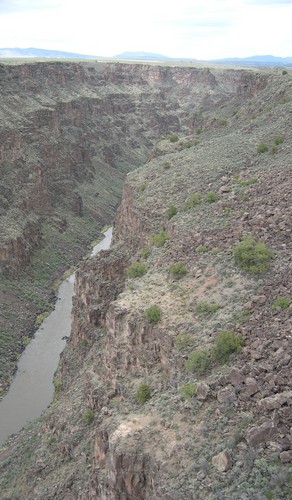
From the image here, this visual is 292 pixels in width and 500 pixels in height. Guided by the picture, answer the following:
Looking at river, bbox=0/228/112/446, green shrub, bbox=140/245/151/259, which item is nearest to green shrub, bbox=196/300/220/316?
green shrub, bbox=140/245/151/259

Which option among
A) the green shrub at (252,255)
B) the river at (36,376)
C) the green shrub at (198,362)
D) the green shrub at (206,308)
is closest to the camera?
the green shrub at (198,362)

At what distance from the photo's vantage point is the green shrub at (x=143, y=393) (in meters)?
25.5

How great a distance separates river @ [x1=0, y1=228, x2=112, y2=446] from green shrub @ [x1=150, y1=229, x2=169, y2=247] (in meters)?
21.4

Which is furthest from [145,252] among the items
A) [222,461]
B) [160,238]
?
[222,461]

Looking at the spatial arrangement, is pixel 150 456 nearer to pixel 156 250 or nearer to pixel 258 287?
pixel 258 287

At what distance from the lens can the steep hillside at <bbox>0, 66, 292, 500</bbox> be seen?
19.8 m

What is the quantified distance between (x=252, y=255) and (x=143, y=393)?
8.65 m

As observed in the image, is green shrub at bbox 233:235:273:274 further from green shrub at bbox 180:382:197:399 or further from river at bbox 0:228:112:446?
river at bbox 0:228:112:446

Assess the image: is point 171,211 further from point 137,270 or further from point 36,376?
point 36,376

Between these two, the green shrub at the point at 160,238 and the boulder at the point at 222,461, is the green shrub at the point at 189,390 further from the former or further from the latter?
the green shrub at the point at 160,238

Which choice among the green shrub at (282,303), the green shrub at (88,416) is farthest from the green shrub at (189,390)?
the green shrub at (88,416)

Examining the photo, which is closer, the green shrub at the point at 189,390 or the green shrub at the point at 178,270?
the green shrub at the point at 189,390

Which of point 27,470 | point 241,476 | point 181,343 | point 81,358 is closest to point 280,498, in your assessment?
point 241,476

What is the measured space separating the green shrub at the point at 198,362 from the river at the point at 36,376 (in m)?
26.8
